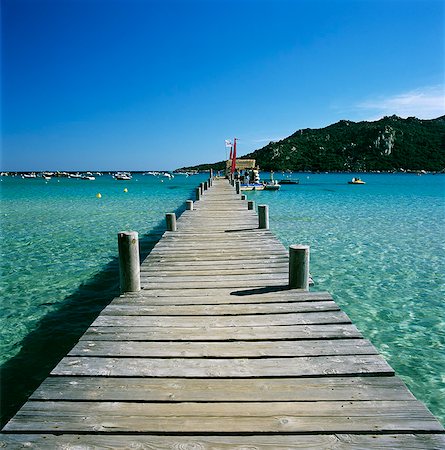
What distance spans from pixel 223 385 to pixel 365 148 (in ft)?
521

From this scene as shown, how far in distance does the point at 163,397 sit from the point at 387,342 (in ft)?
16.1

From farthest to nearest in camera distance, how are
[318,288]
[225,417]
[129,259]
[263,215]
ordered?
[263,215], [318,288], [129,259], [225,417]

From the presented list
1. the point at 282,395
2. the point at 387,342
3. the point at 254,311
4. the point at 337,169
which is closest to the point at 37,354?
the point at 254,311

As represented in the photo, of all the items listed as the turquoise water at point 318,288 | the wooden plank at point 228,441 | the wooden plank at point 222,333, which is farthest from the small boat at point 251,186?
the wooden plank at point 228,441

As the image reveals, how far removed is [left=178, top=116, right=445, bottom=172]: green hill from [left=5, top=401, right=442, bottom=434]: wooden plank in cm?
15074

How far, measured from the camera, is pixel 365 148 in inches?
5664

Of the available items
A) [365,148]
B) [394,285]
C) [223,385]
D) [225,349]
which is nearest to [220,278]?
[225,349]

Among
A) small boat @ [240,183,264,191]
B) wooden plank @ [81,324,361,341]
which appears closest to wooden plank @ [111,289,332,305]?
wooden plank @ [81,324,361,341]

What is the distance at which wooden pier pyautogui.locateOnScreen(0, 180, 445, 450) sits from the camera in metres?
2.33

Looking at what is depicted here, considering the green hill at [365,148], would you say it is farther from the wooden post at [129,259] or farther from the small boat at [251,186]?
the wooden post at [129,259]

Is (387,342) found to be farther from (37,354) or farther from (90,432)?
(37,354)

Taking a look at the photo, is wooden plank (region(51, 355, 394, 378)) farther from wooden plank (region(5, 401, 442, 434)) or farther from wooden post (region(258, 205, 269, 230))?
wooden post (region(258, 205, 269, 230))

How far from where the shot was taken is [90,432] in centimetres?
237

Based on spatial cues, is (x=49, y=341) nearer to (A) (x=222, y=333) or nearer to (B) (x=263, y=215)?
(A) (x=222, y=333)
